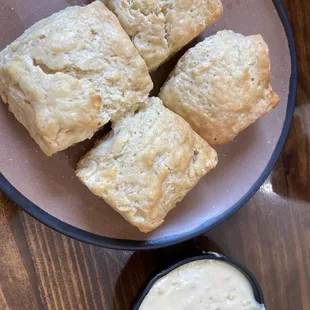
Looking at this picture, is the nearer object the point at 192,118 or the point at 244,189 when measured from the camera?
the point at 192,118

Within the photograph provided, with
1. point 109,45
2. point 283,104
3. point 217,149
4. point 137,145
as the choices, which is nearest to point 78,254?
point 137,145

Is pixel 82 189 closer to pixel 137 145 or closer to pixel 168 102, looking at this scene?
pixel 137 145

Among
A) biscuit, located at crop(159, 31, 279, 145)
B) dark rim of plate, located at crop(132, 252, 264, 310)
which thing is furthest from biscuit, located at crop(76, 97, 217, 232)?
A: dark rim of plate, located at crop(132, 252, 264, 310)

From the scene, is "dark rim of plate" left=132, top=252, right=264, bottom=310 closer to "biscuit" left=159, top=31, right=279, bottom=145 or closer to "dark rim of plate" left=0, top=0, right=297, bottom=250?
"dark rim of plate" left=0, top=0, right=297, bottom=250

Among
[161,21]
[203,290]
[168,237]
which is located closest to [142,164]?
[168,237]

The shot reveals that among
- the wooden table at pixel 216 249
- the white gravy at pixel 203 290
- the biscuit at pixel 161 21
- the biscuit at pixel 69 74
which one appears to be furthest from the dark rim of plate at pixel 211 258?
the biscuit at pixel 161 21

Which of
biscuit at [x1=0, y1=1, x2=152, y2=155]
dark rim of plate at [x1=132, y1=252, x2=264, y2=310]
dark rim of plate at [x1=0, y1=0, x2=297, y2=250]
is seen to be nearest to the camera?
biscuit at [x1=0, y1=1, x2=152, y2=155]

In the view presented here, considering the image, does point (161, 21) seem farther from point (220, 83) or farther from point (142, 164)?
point (142, 164)
